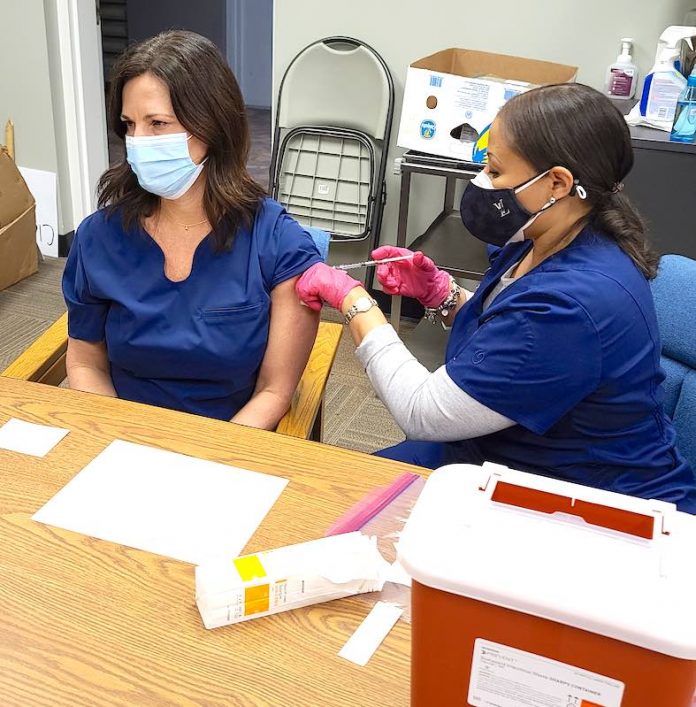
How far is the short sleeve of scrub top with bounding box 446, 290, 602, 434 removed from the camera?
1.17 metres

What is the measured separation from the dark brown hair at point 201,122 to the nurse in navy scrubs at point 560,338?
1.19 ft

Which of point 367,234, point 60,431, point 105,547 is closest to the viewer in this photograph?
point 105,547

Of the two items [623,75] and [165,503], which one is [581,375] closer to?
[165,503]

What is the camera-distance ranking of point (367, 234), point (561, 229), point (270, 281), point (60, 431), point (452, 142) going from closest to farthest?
point (60, 431) < point (561, 229) < point (270, 281) < point (452, 142) < point (367, 234)

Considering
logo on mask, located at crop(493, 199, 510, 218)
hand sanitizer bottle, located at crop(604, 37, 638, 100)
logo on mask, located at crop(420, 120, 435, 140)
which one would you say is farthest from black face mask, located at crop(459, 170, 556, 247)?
hand sanitizer bottle, located at crop(604, 37, 638, 100)

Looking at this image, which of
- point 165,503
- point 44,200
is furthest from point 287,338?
point 44,200

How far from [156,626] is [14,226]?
A: 2.76 metres

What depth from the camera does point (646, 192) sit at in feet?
7.75

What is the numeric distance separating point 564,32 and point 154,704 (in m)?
2.61

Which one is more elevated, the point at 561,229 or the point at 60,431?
the point at 561,229

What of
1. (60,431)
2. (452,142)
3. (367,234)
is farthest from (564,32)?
(60,431)

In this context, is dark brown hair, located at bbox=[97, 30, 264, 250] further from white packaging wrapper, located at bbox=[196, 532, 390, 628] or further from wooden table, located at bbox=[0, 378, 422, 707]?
white packaging wrapper, located at bbox=[196, 532, 390, 628]

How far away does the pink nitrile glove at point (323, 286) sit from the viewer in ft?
4.75

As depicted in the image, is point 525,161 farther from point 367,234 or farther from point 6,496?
point 367,234
